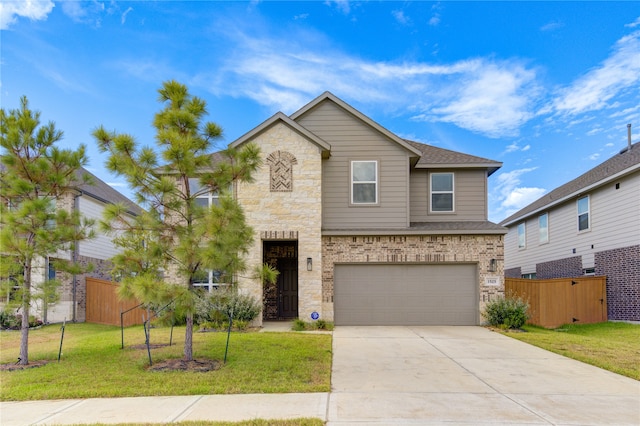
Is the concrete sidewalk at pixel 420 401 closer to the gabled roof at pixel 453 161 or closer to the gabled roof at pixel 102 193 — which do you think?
the gabled roof at pixel 453 161

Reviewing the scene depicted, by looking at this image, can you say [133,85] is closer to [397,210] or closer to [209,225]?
[209,225]

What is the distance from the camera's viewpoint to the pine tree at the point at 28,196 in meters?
8.62

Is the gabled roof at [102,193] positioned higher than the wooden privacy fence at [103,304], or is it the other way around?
the gabled roof at [102,193]

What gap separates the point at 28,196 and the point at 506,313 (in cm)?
1281

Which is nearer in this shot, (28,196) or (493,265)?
(28,196)

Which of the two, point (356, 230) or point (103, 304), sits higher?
point (356, 230)

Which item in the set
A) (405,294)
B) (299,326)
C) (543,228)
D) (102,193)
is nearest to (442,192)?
(405,294)

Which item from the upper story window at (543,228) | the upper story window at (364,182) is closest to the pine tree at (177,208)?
the upper story window at (364,182)

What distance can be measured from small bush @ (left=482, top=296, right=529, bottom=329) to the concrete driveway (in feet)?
8.60

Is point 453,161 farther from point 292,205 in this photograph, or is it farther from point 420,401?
point 420,401

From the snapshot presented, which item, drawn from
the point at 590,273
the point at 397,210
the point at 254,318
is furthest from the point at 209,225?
Answer: the point at 590,273

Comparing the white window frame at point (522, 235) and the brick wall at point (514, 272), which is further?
the brick wall at point (514, 272)

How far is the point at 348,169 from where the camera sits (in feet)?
48.6

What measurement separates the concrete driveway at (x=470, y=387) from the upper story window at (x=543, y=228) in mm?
11819
